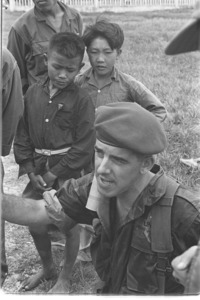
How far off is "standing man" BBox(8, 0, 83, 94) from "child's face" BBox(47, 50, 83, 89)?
523mm

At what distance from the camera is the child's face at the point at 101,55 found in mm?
3271

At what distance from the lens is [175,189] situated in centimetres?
216

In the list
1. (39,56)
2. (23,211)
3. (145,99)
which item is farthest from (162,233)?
(39,56)

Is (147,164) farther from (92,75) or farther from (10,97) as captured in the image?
(92,75)

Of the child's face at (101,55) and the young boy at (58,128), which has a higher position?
the child's face at (101,55)

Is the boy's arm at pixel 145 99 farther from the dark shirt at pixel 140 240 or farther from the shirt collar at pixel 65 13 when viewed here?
the dark shirt at pixel 140 240

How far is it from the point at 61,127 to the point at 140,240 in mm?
1109

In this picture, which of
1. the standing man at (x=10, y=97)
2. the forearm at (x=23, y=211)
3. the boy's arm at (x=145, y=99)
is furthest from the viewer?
the boy's arm at (x=145, y=99)

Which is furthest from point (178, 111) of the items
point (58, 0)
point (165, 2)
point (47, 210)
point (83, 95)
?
point (47, 210)

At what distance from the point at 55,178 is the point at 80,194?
2.67 feet

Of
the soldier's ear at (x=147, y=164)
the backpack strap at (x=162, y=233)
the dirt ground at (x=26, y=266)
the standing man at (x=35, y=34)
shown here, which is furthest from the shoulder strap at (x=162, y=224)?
the standing man at (x=35, y=34)

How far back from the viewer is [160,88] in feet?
20.6

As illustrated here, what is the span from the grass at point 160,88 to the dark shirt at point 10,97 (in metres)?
0.32

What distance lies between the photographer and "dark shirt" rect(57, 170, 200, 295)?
6.97 feet
